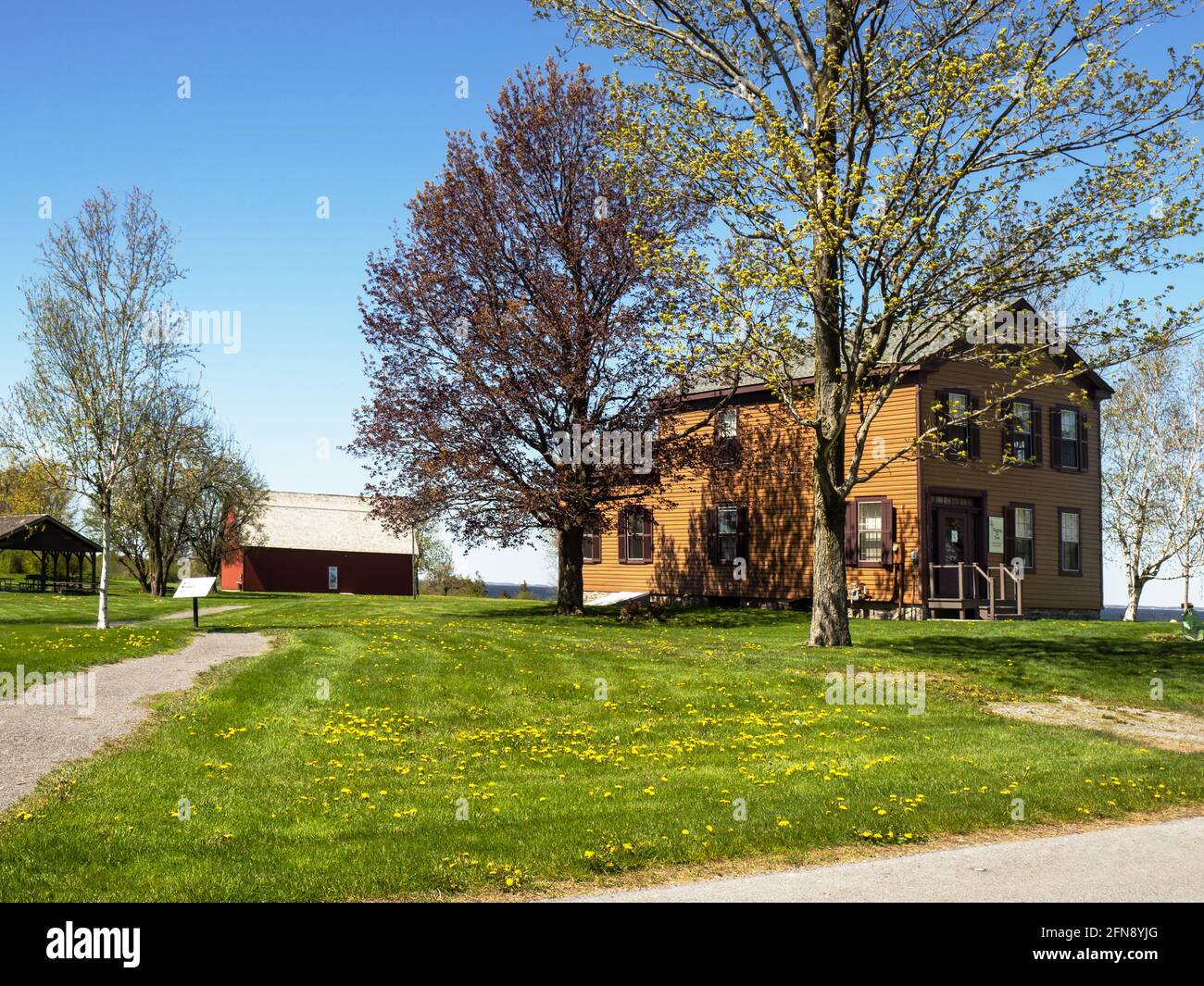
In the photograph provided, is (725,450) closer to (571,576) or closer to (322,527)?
(571,576)

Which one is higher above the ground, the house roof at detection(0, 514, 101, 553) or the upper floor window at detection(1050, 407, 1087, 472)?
the upper floor window at detection(1050, 407, 1087, 472)

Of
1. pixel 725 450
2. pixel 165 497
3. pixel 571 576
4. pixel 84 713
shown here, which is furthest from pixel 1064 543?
pixel 165 497

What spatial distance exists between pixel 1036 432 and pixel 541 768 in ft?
90.8

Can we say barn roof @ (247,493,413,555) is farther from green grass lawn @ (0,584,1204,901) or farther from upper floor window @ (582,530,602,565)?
green grass lawn @ (0,584,1204,901)

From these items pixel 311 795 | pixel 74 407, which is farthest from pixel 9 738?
pixel 74 407

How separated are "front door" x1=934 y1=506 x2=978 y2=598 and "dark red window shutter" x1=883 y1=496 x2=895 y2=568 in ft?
4.75

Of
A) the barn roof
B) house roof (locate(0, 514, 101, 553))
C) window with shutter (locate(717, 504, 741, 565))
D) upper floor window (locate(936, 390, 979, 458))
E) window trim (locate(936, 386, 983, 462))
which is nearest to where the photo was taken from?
upper floor window (locate(936, 390, 979, 458))

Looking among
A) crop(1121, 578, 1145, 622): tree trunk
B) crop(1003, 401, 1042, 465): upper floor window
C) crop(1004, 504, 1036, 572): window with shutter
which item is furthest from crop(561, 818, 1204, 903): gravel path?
crop(1121, 578, 1145, 622): tree trunk

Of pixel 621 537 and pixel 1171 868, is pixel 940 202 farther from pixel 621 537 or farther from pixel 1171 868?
pixel 621 537

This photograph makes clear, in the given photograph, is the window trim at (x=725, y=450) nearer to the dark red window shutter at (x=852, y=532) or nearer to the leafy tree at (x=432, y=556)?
the dark red window shutter at (x=852, y=532)

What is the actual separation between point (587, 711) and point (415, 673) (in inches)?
129

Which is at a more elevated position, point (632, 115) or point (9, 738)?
point (632, 115)

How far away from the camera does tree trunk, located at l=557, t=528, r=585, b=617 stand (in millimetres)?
32719
